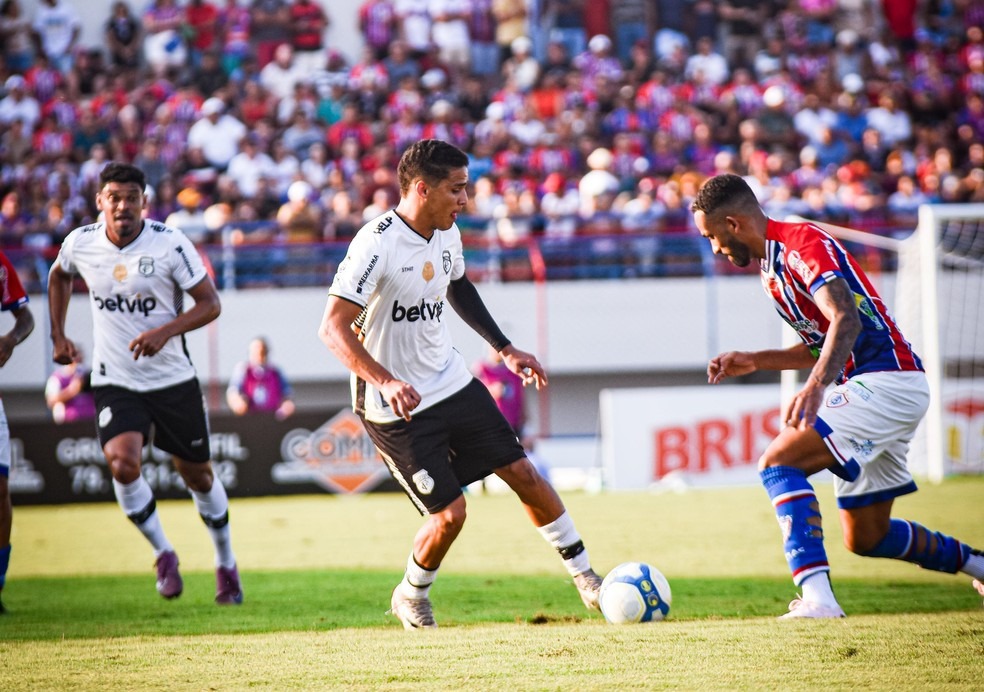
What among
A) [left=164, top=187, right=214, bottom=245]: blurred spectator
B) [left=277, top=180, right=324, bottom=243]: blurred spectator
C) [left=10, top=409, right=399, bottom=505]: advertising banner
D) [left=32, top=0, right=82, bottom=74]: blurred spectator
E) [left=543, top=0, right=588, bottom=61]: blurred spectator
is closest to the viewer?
[left=10, top=409, right=399, bottom=505]: advertising banner

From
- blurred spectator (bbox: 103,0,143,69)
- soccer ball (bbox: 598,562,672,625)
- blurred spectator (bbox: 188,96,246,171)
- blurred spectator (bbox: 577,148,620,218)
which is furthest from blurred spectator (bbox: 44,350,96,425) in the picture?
soccer ball (bbox: 598,562,672,625)

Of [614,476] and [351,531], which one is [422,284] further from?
[614,476]

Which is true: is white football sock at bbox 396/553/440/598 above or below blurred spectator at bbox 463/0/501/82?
below

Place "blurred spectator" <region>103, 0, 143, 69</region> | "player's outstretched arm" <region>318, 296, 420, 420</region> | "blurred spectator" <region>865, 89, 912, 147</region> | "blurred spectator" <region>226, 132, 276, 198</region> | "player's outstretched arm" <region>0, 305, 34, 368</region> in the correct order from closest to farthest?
"player's outstretched arm" <region>318, 296, 420, 420</region>
"player's outstretched arm" <region>0, 305, 34, 368</region>
"blurred spectator" <region>226, 132, 276, 198</region>
"blurred spectator" <region>865, 89, 912, 147</region>
"blurred spectator" <region>103, 0, 143, 69</region>

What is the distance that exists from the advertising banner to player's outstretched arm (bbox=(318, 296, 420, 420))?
1058cm

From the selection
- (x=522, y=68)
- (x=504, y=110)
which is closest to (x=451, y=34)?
(x=522, y=68)

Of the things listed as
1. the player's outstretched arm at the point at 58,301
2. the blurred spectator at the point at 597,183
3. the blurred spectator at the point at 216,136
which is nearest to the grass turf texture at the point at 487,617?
the player's outstretched arm at the point at 58,301

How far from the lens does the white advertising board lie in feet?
56.2

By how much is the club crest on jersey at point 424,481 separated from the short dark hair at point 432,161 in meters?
1.50

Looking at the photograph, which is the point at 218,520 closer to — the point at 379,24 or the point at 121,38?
the point at 379,24

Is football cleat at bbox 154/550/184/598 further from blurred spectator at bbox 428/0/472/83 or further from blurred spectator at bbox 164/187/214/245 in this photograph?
blurred spectator at bbox 428/0/472/83

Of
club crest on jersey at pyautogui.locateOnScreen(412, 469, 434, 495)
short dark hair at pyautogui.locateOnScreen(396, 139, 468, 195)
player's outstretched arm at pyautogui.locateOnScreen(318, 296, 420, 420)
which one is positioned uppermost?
short dark hair at pyautogui.locateOnScreen(396, 139, 468, 195)

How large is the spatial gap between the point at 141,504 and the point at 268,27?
19.2 meters

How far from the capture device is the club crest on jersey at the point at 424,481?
630 centimetres
